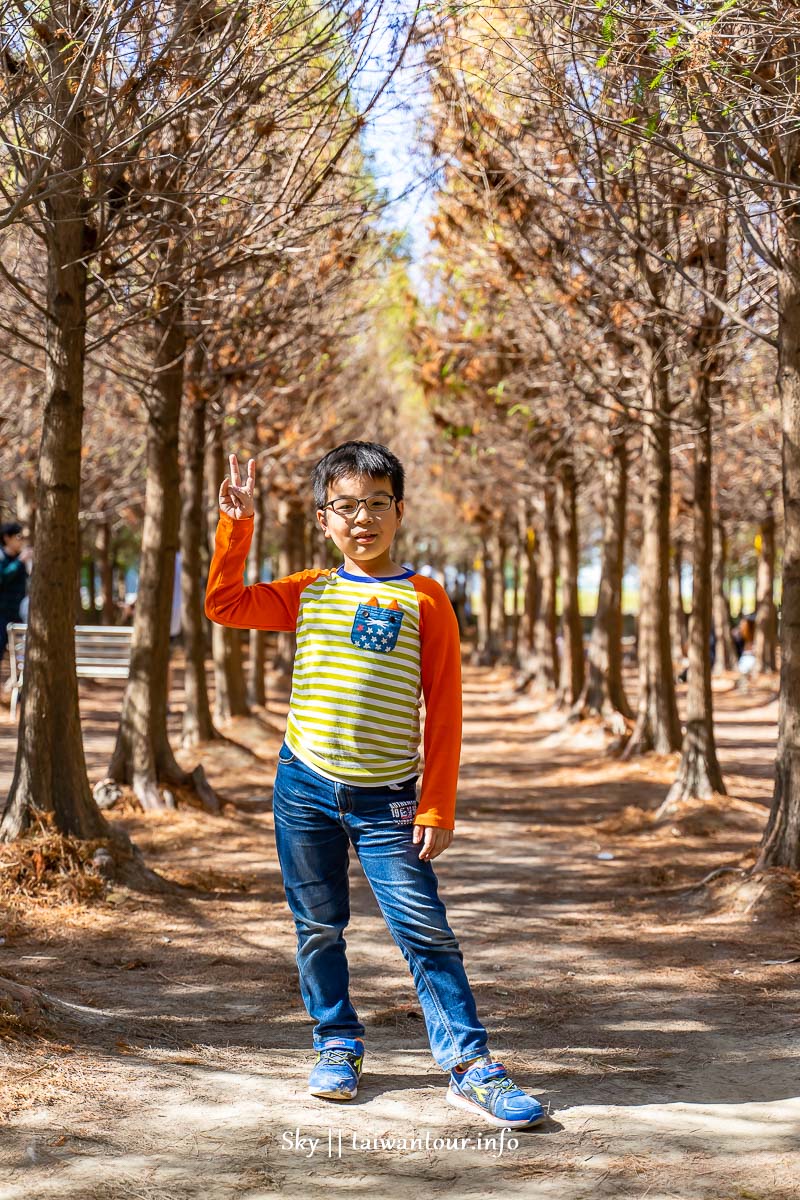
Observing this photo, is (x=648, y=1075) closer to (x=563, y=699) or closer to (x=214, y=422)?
(x=214, y=422)

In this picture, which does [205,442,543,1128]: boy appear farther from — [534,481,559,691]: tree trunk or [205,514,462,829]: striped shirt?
[534,481,559,691]: tree trunk

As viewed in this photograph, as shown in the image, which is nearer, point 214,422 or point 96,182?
point 96,182

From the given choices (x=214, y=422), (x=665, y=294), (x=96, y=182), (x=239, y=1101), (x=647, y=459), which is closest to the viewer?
(x=239, y=1101)

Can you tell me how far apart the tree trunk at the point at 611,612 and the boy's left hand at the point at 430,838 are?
13.0 meters

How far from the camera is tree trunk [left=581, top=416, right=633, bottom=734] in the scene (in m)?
16.7

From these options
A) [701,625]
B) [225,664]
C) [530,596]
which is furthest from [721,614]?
[701,625]

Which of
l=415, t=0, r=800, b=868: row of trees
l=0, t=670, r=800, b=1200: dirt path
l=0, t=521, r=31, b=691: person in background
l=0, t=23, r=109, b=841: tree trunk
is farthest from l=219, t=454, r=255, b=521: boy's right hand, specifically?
l=0, t=521, r=31, b=691: person in background

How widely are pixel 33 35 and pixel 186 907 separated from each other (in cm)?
478

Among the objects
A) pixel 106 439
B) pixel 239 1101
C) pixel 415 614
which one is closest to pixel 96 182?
pixel 415 614

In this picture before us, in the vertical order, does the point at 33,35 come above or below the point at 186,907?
above

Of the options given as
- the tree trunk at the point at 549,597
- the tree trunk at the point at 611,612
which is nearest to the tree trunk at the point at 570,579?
the tree trunk at the point at 611,612

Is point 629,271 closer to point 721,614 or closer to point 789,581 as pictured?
point 789,581

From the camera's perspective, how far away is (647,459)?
13.3 metres

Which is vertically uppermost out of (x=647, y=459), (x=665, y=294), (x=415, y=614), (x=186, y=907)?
(x=665, y=294)
